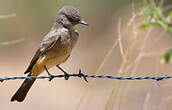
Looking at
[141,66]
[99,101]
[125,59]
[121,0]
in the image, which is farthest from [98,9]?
[125,59]

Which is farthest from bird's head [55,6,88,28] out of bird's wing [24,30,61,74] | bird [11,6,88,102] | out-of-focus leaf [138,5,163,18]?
out-of-focus leaf [138,5,163,18]

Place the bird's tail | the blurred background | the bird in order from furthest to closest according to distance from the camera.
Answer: the blurred background < the bird's tail < the bird

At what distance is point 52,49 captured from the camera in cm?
598

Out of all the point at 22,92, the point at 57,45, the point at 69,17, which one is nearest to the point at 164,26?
the point at 69,17

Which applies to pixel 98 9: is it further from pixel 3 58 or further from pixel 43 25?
pixel 3 58

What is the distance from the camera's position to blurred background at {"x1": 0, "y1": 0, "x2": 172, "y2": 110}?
1145 cm

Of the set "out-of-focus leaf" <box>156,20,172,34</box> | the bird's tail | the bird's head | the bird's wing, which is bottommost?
the bird's tail

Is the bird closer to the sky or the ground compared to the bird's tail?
closer to the sky

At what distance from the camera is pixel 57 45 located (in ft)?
19.6

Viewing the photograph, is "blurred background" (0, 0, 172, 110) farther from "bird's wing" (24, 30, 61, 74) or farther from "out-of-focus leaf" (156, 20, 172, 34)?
"bird's wing" (24, 30, 61, 74)

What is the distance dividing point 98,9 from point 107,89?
3213 millimetres

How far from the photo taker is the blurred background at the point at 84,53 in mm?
11452

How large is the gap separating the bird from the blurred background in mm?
4759

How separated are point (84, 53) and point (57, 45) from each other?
7.62m
